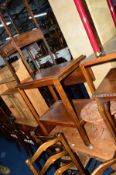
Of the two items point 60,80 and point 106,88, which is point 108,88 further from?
point 60,80

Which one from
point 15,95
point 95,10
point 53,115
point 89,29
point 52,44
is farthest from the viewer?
point 52,44

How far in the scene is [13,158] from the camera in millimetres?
4219

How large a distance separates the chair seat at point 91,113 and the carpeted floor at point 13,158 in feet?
4.00

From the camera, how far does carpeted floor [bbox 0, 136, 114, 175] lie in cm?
366

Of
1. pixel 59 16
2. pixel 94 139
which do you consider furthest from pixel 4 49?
pixel 94 139

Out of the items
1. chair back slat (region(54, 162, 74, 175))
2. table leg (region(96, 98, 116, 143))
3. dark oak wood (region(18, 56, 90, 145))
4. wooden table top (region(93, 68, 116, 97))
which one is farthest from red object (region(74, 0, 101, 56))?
chair back slat (region(54, 162, 74, 175))

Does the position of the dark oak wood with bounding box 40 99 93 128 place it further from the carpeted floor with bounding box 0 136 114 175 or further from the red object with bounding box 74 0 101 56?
the carpeted floor with bounding box 0 136 114 175

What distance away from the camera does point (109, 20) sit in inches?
87.4

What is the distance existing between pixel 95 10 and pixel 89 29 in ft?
2.55

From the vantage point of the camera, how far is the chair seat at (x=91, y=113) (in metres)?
2.04

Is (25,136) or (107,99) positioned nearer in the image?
(107,99)

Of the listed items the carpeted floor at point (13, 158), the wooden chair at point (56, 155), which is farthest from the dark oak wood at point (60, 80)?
the carpeted floor at point (13, 158)

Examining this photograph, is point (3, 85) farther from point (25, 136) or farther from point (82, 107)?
point (82, 107)

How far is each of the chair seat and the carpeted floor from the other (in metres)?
1.22
